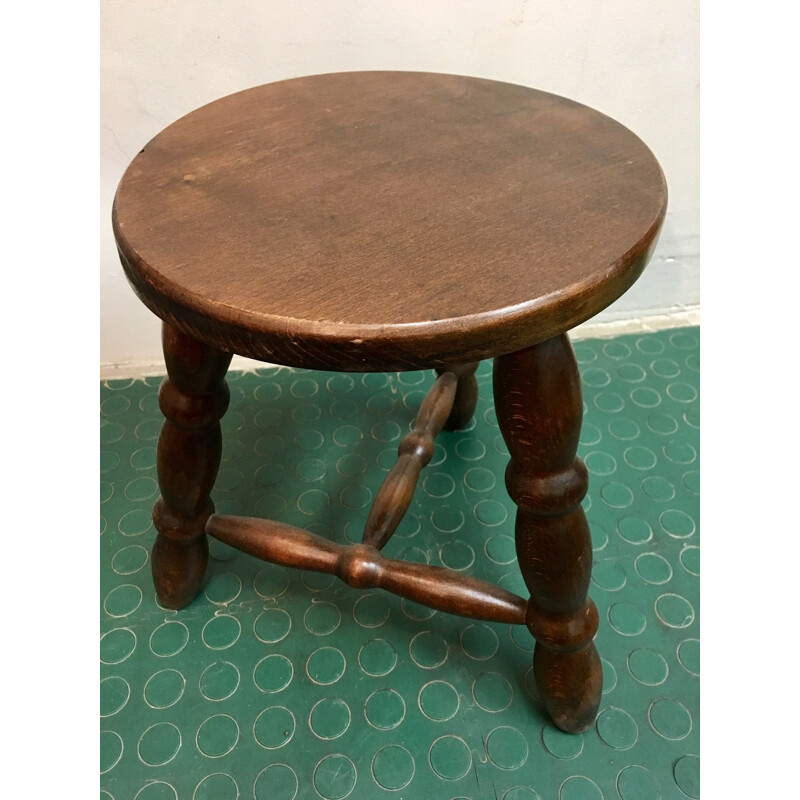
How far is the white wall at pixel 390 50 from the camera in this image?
103 cm

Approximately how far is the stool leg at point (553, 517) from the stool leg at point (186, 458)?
33 cm

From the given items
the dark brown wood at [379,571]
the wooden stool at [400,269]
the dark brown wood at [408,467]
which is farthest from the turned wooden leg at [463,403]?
the dark brown wood at [379,571]

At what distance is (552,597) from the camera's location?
2.43ft

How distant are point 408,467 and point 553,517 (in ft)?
0.97

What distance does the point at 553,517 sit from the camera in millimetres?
700

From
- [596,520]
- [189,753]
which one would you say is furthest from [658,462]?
[189,753]

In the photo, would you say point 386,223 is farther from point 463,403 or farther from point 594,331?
point 594,331

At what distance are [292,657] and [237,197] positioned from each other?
57cm

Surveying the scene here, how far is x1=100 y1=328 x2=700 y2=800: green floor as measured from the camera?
0.80 m

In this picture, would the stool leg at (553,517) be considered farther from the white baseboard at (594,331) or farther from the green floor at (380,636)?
the white baseboard at (594,331)

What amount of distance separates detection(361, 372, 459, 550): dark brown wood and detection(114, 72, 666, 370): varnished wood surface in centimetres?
41

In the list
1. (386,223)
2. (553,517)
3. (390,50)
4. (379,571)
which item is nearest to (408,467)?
(379,571)

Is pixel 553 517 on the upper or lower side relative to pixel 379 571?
upper

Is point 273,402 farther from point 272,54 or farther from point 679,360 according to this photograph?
point 679,360
